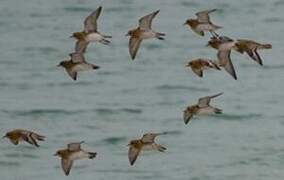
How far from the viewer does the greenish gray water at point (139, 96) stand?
50.2 ft

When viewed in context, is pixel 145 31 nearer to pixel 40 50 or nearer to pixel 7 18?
pixel 40 50

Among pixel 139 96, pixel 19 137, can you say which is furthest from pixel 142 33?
pixel 139 96

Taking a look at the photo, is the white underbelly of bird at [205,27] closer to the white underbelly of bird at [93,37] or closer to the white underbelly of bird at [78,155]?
the white underbelly of bird at [93,37]

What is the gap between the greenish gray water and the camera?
15.3 meters

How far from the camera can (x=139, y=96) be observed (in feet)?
59.3

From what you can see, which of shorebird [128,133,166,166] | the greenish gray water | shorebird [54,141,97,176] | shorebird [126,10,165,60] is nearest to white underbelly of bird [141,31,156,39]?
shorebird [126,10,165,60]

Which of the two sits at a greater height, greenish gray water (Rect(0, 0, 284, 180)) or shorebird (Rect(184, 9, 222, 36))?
shorebird (Rect(184, 9, 222, 36))

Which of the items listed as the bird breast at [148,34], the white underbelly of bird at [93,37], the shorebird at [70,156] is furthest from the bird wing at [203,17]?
the shorebird at [70,156]

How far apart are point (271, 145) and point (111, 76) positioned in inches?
143

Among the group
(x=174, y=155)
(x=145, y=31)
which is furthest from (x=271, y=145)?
(x=145, y=31)

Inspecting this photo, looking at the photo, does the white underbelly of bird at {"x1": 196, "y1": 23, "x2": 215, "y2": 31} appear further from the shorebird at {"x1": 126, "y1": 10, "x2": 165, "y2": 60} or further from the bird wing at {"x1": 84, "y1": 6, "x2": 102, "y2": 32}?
the bird wing at {"x1": 84, "y1": 6, "x2": 102, "y2": 32}

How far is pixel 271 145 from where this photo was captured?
627 inches

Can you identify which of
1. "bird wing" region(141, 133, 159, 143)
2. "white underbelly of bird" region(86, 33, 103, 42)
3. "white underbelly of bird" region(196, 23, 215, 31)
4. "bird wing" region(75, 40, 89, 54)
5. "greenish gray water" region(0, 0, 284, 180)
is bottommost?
"greenish gray water" region(0, 0, 284, 180)

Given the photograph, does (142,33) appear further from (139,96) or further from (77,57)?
(139,96)
